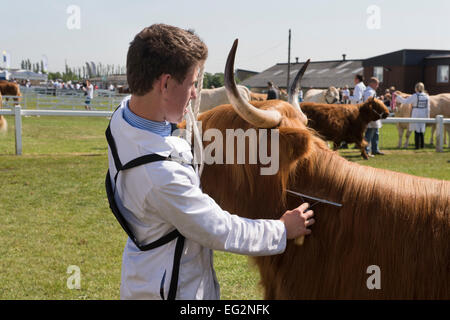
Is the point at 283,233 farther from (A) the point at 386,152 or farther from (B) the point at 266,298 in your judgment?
(A) the point at 386,152

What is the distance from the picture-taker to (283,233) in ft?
6.81

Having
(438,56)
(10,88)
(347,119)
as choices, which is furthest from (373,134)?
(438,56)

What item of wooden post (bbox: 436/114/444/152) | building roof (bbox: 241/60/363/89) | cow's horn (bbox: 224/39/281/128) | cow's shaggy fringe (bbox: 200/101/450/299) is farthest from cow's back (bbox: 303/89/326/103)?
building roof (bbox: 241/60/363/89)

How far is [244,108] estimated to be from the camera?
2.12m

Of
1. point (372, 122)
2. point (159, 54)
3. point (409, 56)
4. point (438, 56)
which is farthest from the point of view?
point (409, 56)

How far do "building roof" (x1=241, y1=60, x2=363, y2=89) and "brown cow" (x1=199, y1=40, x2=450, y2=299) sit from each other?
55508mm

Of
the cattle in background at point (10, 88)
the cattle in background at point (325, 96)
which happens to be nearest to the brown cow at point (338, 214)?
the cattle in background at point (325, 96)

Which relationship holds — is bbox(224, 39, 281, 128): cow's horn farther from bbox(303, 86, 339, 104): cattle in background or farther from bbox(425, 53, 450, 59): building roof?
bbox(425, 53, 450, 59): building roof

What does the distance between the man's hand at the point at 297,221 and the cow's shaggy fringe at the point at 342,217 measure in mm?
114

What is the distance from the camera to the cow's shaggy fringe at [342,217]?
7.13 ft

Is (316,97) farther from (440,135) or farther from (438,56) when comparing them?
(438,56)

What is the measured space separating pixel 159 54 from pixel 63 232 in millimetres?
4820

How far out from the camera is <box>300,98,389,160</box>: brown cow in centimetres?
1313

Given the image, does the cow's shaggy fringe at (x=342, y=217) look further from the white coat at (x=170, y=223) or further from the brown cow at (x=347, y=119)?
the brown cow at (x=347, y=119)
